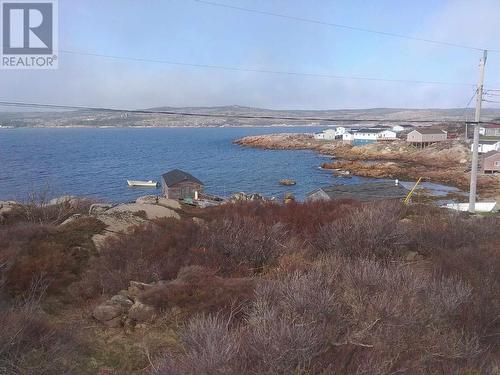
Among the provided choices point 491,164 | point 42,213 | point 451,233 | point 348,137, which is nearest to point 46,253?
point 42,213

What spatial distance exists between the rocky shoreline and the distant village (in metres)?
3.04

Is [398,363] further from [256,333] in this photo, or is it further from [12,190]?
[12,190]

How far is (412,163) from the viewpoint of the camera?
7194cm

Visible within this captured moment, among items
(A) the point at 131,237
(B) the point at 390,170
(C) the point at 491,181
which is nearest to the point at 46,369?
(A) the point at 131,237

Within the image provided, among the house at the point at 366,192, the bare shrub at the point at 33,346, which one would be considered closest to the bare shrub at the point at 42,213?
the bare shrub at the point at 33,346

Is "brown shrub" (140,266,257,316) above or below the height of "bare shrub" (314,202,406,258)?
below

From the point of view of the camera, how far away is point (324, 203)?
17266 millimetres

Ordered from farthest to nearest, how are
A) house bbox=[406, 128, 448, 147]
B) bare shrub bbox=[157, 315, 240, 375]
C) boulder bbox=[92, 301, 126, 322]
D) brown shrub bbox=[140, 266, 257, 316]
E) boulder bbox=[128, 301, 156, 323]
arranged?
house bbox=[406, 128, 448, 147], boulder bbox=[92, 301, 126, 322], boulder bbox=[128, 301, 156, 323], brown shrub bbox=[140, 266, 257, 316], bare shrub bbox=[157, 315, 240, 375]

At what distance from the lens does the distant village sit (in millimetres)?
59181

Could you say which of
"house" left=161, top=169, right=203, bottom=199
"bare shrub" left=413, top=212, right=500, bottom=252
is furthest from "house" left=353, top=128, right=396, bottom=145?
"bare shrub" left=413, top=212, right=500, bottom=252

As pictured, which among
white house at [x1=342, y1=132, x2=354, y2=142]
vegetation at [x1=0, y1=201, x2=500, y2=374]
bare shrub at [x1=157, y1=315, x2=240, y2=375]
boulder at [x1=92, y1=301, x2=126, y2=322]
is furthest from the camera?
white house at [x1=342, y1=132, x2=354, y2=142]

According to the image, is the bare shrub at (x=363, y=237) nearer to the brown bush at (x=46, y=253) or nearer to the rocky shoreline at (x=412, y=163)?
the brown bush at (x=46, y=253)

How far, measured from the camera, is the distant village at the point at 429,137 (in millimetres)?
59181

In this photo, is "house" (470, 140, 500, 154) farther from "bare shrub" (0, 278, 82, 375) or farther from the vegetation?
"bare shrub" (0, 278, 82, 375)
